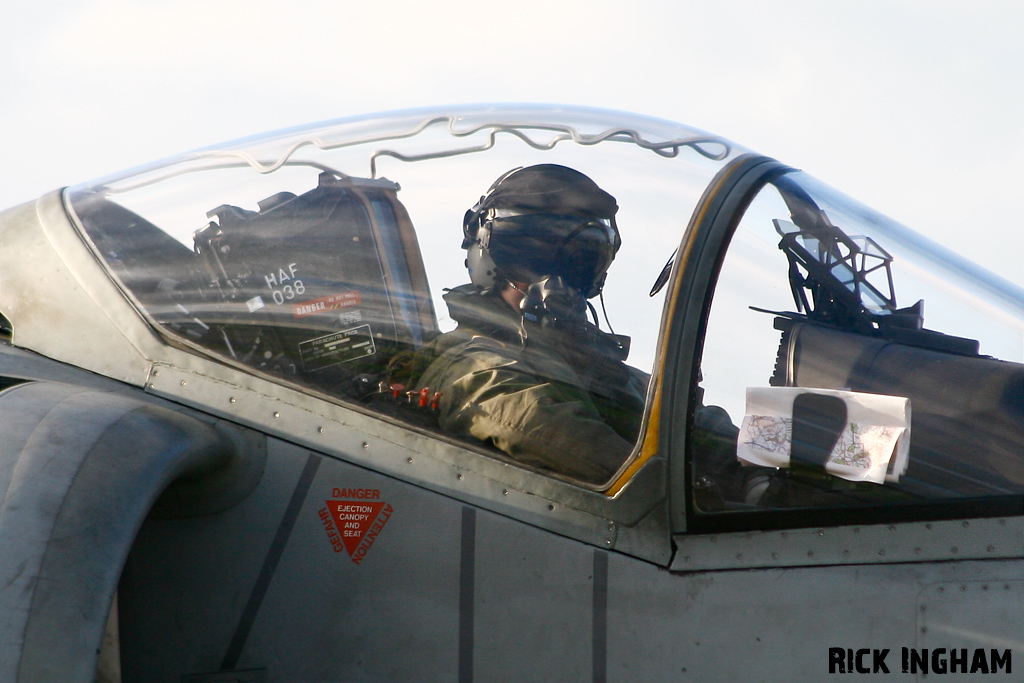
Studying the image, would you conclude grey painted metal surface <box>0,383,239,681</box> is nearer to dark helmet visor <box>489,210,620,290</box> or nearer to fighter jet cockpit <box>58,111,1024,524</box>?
fighter jet cockpit <box>58,111,1024,524</box>

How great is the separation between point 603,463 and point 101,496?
3.78 ft

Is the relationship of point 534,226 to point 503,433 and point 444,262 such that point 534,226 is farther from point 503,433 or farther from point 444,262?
point 503,433

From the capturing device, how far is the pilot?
2281 mm

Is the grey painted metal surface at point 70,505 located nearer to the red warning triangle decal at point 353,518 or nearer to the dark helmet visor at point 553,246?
the red warning triangle decal at point 353,518

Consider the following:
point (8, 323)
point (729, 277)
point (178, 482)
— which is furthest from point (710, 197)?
point (8, 323)

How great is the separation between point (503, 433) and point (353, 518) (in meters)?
0.43

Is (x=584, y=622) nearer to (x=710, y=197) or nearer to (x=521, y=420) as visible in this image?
(x=521, y=420)

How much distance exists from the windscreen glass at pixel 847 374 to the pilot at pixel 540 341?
26cm

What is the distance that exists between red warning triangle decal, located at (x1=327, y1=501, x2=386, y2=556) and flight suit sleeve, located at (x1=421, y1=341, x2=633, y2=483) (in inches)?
11.2

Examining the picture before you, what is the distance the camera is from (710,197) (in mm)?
2461

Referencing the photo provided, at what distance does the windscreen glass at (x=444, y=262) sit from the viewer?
2354 millimetres

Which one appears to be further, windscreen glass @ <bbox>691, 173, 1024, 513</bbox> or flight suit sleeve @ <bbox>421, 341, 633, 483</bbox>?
flight suit sleeve @ <bbox>421, 341, 633, 483</bbox>

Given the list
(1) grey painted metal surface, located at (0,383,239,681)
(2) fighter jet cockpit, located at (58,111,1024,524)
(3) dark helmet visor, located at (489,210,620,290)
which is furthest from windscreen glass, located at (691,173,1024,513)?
(1) grey painted metal surface, located at (0,383,239,681)

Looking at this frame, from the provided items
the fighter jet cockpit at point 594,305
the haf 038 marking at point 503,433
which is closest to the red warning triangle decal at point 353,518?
the haf 038 marking at point 503,433
